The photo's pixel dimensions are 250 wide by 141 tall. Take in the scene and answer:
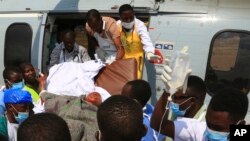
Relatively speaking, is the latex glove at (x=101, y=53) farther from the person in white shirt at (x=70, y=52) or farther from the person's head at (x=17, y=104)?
the person's head at (x=17, y=104)

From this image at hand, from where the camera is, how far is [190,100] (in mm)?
3104

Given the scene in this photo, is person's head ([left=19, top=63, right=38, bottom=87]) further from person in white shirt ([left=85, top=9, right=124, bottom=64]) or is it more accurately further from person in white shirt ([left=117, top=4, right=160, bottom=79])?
person in white shirt ([left=117, top=4, right=160, bottom=79])

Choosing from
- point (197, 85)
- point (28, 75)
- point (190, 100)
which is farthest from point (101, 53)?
point (190, 100)

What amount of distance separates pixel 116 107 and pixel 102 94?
2.55 meters

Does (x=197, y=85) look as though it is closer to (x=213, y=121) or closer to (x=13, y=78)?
(x=213, y=121)

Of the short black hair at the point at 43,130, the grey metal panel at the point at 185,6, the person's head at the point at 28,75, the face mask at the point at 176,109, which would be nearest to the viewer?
the short black hair at the point at 43,130

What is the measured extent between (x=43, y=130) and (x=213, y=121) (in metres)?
1.14

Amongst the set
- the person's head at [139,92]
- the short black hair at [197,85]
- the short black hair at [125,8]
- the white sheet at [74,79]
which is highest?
the short black hair at [125,8]

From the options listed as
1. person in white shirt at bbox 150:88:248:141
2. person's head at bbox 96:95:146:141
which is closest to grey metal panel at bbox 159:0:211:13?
person in white shirt at bbox 150:88:248:141

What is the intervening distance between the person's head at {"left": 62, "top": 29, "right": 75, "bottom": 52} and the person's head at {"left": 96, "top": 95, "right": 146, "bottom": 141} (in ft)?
11.6

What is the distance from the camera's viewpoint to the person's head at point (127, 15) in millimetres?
5352

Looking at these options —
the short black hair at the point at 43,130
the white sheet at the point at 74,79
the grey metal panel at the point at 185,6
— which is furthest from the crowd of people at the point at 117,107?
the grey metal panel at the point at 185,6

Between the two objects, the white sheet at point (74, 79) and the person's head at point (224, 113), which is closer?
the person's head at point (224, 113)

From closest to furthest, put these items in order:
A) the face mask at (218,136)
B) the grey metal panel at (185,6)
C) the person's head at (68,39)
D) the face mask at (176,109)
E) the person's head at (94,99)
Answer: the face mask at (218,136) → the face mask at (176,109) → the person's head at (94,99) → the grey metal panel at (185,6) → the person's head at (68,39)
